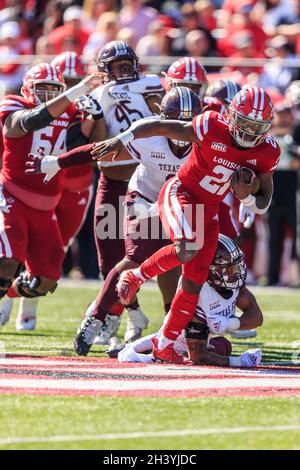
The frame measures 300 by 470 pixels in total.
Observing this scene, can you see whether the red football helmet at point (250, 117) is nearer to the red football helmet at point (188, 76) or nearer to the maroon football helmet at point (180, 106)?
the maroon football helmet at point (180, 106)

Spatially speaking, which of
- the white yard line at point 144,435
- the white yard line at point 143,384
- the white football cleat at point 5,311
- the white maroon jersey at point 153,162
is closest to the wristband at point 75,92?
the white maroon jersey at point 153,162

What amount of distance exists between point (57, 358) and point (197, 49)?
24.0ft

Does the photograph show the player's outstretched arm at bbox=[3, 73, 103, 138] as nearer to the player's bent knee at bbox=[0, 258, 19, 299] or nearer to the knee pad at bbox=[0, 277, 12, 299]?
the player's bent knee at bbox=[0, 258, 19, 299]

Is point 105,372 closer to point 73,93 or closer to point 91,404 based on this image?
point 91,404

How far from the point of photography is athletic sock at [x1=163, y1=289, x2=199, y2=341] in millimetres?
7184

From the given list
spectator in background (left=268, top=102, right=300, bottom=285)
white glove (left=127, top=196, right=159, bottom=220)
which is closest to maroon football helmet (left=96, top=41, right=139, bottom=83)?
white glove (left=127, top=196, right=159, bottom=220)

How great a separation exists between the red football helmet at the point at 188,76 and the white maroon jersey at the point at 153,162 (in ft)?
3.55

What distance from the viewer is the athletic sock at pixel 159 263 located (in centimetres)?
723

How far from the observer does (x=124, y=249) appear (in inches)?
338

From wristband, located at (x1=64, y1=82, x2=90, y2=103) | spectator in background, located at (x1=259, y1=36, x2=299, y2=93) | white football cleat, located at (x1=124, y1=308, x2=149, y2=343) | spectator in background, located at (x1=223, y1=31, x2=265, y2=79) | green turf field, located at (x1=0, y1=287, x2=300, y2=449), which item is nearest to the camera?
green turf field, located at (x1=0, y1=287, x2=300, y2=449)

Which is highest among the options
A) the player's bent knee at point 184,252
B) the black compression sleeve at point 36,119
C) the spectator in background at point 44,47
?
the spectator in background at point 44,47

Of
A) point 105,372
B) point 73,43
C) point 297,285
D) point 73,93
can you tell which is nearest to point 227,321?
point 105,372

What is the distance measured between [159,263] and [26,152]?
5.07ft

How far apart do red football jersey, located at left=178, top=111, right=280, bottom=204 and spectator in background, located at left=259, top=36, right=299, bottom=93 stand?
6326mm
